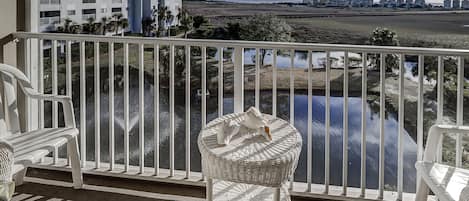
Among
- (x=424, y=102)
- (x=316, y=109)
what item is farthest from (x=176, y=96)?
(x=424, y=102)

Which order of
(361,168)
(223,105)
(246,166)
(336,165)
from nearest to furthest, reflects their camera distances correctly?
(246,166) → (361,168) → (336,165) → (223,105)

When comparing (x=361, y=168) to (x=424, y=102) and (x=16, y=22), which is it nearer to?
(x=424, y=102)

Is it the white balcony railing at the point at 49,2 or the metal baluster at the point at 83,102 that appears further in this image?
the white balcony railing at the point at 49,2

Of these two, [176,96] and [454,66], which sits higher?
[454,66]

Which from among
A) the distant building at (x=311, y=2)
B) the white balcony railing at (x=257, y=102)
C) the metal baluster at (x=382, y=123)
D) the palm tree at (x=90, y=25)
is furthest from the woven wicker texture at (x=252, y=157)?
the palm tree at (x=90, y=25)

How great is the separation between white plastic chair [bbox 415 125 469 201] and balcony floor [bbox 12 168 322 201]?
897 millimetres

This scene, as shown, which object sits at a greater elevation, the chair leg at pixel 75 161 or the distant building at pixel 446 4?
the distant building at pixel 446 4

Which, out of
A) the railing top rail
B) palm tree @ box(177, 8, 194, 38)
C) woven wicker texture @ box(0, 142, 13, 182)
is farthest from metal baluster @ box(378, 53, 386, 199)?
woven wicker texture @ box(0, 142, 13, 182)

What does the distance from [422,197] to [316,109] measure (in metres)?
1.08

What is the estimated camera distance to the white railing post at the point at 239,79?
10.8 feet

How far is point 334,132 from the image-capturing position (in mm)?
3529

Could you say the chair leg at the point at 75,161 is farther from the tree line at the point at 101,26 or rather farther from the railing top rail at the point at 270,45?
the tree line at the point at 101,26

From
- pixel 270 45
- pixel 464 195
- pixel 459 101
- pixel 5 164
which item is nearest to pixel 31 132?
pixel 5 164

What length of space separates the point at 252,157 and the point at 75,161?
1292 mm
